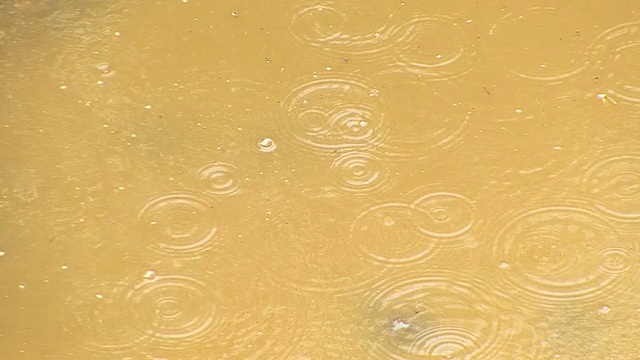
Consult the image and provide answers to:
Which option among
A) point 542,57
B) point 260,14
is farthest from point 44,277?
point 542,57

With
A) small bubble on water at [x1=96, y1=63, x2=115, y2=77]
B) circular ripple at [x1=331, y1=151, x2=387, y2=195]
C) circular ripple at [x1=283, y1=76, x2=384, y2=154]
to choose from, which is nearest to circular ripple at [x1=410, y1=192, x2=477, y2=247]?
circular ripple at [x1=331, y1=151, x2=387, y2=195]

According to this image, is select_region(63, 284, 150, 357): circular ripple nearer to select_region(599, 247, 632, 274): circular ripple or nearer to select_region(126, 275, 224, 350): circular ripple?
select_region(126, 275, 224, 350): circular ripple

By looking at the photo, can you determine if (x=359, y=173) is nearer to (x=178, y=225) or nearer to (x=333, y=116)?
(x=333, y=116)

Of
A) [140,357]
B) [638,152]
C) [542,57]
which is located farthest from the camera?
[542,57]

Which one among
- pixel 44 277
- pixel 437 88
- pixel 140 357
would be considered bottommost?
pixel 140 357

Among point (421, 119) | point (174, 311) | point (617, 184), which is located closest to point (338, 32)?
point (421, 119)

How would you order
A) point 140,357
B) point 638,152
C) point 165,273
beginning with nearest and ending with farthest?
point 140,357
point 165,273
point 638,152

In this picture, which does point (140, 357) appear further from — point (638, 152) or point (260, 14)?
point (638, 152)
